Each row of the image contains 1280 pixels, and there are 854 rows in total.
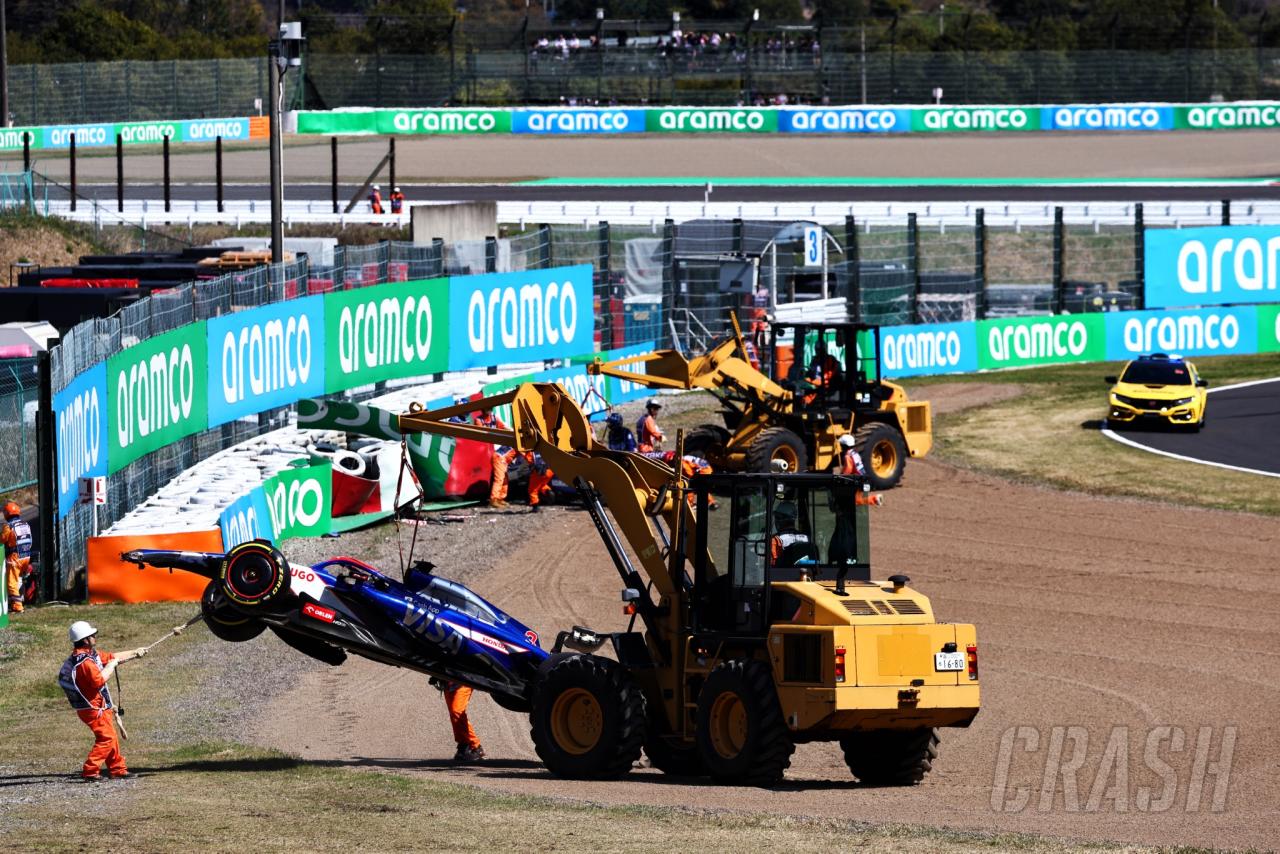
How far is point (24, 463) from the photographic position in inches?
969

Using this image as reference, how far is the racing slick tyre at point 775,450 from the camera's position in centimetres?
2748

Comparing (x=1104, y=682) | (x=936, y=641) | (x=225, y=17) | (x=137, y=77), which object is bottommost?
(x=1104, y=682)

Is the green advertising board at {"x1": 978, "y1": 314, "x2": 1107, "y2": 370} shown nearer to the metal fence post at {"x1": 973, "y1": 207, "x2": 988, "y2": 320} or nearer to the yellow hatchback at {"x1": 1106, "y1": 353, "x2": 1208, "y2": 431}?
the metal fence post at {"x1": 973, "y1": 207, "x2": 988, "y2": 320}

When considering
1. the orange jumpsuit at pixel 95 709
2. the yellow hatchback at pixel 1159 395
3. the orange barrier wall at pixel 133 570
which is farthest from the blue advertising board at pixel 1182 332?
the orange jumpsuit at pixel 95 709

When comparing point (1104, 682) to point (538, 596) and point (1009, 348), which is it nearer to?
point (538, 596)

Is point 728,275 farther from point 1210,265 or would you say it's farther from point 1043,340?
point 1210,265

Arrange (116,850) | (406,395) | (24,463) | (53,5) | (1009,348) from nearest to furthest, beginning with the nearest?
(116,850)
(24,463)
(406,395)
(1009,348)
(53,5)

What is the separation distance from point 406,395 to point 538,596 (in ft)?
33.2

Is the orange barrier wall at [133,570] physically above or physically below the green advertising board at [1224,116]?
below

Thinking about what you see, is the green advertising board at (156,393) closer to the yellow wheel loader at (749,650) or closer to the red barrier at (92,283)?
the yellow wheel loader at (749,650)

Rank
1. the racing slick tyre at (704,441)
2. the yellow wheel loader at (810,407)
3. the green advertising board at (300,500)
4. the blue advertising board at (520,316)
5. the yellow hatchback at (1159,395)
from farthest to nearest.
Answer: the yellow hatchback at (1159,395), the blue advertising board at (520,316), the racing slick tyre at (704,441), the yellow wheel loader at (810,407), the green advertising board at (300,500)

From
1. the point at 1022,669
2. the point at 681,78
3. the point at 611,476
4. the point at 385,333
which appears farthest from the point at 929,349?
the point at 681,78

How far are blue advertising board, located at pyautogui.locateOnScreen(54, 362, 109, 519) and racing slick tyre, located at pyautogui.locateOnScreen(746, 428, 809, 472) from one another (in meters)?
9.39

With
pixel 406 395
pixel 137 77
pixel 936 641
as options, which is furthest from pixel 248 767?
pixel 137 77
